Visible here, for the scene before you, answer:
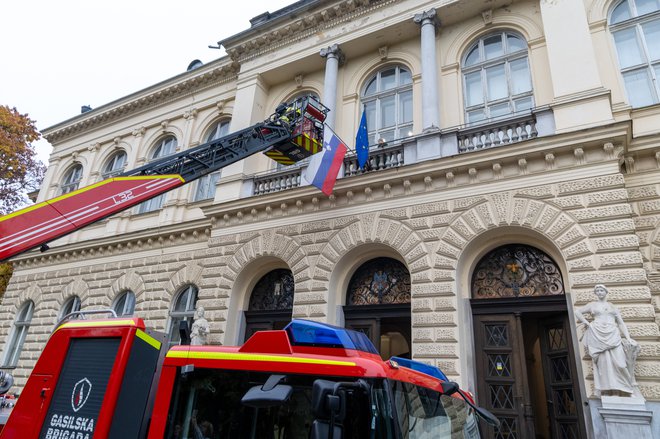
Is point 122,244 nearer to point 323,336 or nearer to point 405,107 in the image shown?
point 405,107

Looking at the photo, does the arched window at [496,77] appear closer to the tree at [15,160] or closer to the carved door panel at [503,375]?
the carved door panel at [503,375]

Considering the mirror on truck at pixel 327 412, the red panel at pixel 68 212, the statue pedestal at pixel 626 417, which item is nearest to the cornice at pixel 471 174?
the red panel at pixel 68 212

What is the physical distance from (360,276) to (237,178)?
5.18m

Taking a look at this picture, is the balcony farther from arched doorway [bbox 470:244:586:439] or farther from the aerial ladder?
Result: arched doorway [bbox 470:244:586:439]

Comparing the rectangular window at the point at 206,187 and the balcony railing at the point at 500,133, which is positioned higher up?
the rectangular window at the point at 206,187

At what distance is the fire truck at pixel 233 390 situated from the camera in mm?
3205

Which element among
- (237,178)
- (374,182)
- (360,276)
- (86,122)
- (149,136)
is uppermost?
(86,122)

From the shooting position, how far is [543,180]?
902 centimetres

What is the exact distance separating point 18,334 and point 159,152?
1026cm

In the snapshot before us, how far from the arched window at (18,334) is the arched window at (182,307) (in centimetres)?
900

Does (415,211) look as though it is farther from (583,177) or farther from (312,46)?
(312,46)

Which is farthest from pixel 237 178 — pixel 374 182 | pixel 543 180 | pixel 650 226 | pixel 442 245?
pixel 650 226

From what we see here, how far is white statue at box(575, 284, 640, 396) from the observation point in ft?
22.9

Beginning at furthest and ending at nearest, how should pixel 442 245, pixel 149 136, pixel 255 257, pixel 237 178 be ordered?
pixel 149 136 < pixel 237 178 < pixel 255 257 < pixel 442 245
